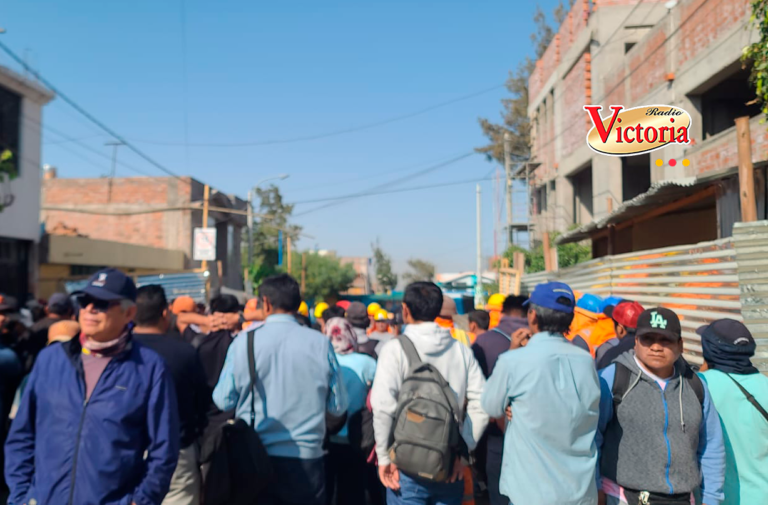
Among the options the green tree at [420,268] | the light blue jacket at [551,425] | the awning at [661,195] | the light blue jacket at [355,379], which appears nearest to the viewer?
the light blue jacket at [551,425]

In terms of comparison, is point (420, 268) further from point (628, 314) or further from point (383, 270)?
point (628, 314)

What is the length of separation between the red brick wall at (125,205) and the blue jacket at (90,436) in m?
26.9

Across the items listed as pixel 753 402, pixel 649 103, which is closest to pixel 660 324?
pixel 753 402

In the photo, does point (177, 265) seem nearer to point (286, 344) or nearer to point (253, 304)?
point (253, 304)

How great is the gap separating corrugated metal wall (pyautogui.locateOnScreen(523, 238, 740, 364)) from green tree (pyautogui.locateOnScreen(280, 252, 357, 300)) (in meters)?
42.7

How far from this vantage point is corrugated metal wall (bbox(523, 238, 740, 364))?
545cm

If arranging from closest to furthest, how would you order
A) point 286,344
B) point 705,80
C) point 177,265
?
point 286,344 → point 705,80 → point 177,265

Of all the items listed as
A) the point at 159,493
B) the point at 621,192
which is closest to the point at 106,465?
the point at 159,493

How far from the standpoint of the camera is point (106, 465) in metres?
2.60

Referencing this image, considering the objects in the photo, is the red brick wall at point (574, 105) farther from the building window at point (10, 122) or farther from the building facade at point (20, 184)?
the building window at point (10, 122)

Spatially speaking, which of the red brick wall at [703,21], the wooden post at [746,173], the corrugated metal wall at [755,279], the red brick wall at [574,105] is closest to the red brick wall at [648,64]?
the red brick wall at [703,21]

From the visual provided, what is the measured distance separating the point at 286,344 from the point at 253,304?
Result: 1.94m

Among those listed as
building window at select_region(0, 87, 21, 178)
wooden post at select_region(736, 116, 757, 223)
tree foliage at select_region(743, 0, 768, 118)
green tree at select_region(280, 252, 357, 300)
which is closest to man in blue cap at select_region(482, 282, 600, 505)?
wooden post at select_region(736, 116, 757, 223)

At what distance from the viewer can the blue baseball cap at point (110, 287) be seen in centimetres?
271
